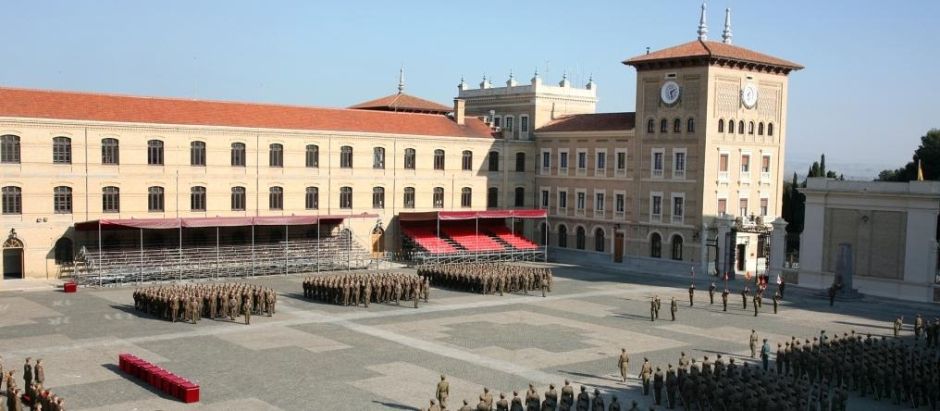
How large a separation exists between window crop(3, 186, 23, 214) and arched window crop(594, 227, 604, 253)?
32604mm

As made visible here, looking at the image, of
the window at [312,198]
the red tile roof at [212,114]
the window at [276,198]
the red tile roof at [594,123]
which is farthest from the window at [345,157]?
the red tile roof at [594,123]

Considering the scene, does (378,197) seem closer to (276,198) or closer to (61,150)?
(276,198)

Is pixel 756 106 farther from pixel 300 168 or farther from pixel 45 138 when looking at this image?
pixel 45 138

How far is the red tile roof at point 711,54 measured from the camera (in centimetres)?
5175

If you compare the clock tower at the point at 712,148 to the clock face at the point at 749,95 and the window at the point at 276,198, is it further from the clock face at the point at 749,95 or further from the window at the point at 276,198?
the window at the point at 276,198

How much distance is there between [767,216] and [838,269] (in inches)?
422

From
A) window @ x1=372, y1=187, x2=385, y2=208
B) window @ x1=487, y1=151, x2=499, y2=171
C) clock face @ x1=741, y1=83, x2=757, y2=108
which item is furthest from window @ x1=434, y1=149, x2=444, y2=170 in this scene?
clock face @ x1=741, y1=83, x2=757, y2=108

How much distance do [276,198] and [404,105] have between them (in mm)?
18633

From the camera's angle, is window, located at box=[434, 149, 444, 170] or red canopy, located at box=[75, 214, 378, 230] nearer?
red canopy, located at box=[75, 214, 378, 230]

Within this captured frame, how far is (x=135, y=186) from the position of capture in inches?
1828

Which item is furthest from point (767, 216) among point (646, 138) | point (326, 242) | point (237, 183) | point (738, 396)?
point (738, 396)

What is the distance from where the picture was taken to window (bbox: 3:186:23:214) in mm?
42969

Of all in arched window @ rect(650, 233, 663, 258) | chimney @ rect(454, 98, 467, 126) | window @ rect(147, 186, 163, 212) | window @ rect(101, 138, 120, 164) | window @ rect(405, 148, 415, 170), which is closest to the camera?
window @ rect(101, 138, 120, 164)

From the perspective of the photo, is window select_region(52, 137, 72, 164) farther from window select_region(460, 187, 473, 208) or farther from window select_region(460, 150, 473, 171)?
window select_region(460, 187, 473, 208)
